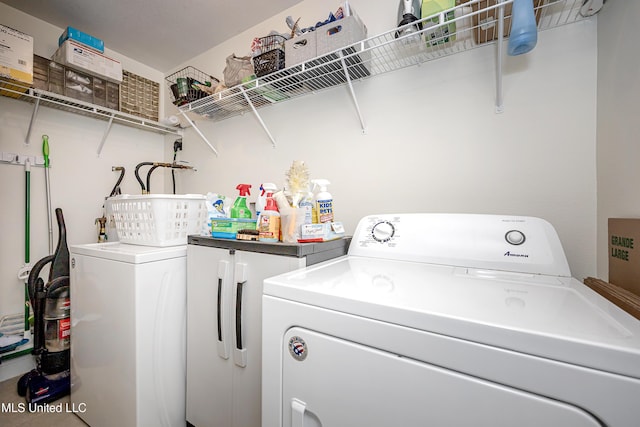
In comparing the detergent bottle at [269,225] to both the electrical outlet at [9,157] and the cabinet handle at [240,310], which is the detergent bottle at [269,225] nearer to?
the cabinet handle at [240,310]

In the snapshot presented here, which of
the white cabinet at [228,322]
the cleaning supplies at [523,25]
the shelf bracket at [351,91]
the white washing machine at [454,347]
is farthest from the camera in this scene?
the shelf bracket at [351,91]

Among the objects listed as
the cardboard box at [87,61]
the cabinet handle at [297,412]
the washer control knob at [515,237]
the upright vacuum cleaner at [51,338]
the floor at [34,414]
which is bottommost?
the floor at [34,414]

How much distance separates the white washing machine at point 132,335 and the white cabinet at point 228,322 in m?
0.07

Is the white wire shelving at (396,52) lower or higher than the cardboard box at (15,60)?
lower

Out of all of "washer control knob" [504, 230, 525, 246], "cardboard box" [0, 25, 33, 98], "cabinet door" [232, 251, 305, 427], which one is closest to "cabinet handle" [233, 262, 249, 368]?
"cabinet door" [232, 251, 305, 427]

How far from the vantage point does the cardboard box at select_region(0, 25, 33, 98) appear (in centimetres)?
151

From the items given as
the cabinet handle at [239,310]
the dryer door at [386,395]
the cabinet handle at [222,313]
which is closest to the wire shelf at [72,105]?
the cabinet handle at [222,313]

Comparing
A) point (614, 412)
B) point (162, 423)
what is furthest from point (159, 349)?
point (614, 412)

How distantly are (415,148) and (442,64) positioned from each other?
424mm

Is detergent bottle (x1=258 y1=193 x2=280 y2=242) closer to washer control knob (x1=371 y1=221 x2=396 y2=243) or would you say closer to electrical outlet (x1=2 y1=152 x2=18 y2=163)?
washer control knob (x1=371 y1=221 x2=396 y2=243)

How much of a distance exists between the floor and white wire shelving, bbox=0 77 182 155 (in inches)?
65.6

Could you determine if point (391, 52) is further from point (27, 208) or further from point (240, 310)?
point (27, 208)

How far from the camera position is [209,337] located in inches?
47.3

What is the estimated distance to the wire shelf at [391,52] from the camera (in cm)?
105
